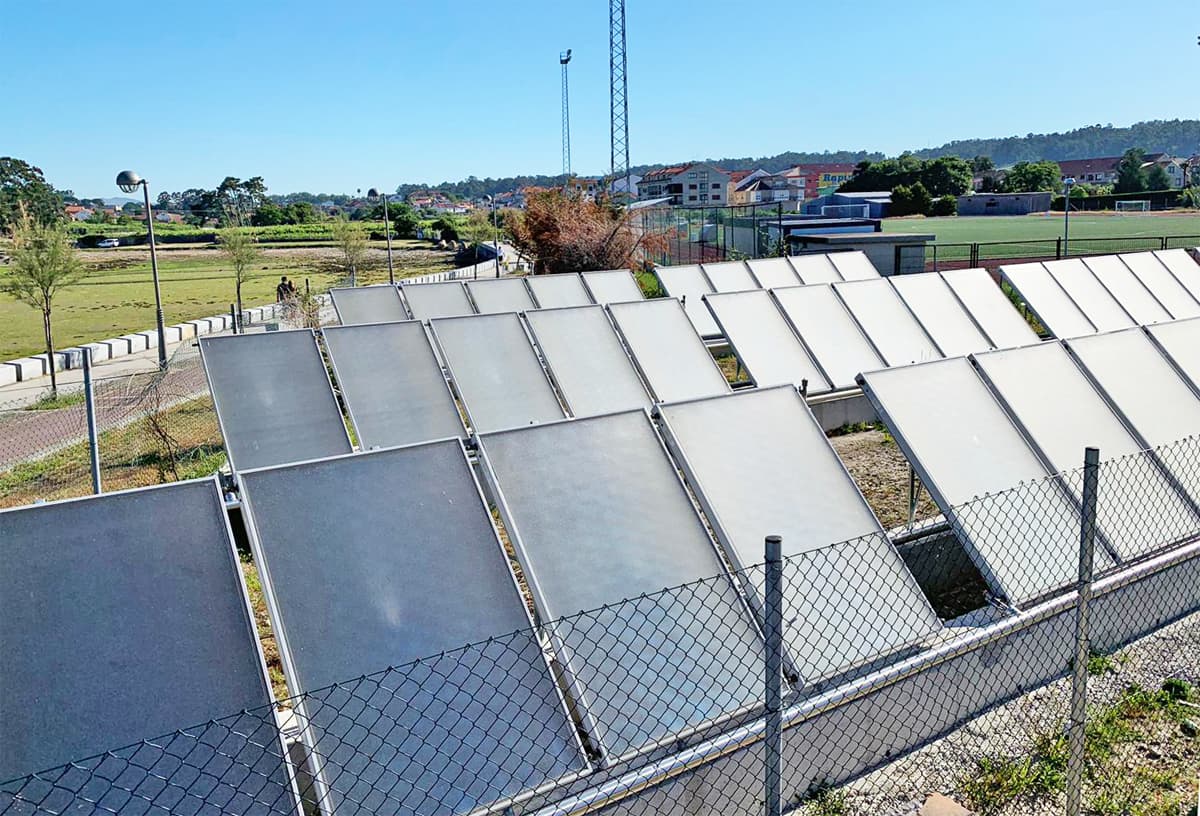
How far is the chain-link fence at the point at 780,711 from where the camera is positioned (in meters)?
3.04

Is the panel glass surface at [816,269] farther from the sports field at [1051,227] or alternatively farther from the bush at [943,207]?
the bush at [943,207]

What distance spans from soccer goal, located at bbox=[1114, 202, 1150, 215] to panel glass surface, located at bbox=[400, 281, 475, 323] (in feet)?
241

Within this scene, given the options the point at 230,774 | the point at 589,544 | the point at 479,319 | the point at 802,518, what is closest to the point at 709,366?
the point at 479,319

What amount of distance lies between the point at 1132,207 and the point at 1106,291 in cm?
7173

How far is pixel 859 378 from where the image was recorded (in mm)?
5371

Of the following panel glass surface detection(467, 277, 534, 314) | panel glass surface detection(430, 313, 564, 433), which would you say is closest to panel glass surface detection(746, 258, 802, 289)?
panel glass surface detection(467, 277, 534, 314)

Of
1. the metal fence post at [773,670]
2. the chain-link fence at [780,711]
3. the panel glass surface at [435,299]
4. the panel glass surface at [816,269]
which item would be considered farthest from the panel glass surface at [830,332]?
the metal fence post at [773,670]

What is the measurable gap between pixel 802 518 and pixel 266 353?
19.8 ft

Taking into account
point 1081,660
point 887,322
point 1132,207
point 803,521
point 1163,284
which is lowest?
point 1081,660

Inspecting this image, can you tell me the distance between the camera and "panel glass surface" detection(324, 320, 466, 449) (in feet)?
25.8

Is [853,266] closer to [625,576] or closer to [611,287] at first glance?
[611,287]

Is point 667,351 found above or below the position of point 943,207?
below

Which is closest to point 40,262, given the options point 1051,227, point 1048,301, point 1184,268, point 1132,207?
point 1048,301

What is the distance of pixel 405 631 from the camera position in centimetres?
349
